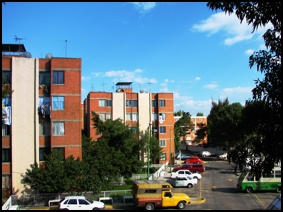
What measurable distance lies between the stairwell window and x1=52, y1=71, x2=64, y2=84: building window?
379 centimetres

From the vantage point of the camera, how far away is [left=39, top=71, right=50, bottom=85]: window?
30.4 meters

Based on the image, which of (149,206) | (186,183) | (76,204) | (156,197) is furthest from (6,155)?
(186,183)

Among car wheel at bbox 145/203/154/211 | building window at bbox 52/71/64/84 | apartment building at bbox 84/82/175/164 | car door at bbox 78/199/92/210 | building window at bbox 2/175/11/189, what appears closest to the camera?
car door at bbox 78/199/92/210

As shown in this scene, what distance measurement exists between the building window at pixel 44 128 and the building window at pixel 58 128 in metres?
0.61

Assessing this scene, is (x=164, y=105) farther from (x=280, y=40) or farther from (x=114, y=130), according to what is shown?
(x=280, y=40)

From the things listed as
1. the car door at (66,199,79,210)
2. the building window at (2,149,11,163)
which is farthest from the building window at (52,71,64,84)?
the car door at (66,199,79,210)

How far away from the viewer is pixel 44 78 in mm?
30531

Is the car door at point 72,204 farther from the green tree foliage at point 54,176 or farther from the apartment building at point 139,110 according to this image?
the apartment building at point 139,110

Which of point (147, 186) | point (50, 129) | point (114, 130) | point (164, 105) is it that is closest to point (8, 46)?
point (50, 129)

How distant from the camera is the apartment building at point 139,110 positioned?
5544cm

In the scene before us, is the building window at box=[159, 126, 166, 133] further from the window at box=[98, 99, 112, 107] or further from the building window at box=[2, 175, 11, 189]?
the building window at box=[2, 175, 11, 189]

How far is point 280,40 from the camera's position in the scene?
7348mm

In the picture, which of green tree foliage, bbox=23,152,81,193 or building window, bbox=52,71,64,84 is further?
building window, bbox=52,71,64,84

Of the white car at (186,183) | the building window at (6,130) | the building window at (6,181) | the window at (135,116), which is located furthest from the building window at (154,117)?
the building window at (6,181)
